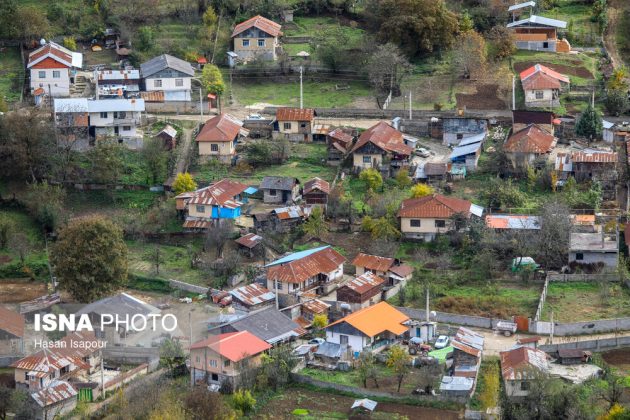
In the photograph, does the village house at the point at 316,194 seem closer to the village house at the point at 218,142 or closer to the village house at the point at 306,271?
the village house at the point at 306,271

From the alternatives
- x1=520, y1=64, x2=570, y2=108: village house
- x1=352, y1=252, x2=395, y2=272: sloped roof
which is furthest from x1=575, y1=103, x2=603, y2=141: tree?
x1=352, y1=252, x2=395, y2=272: sloped roof

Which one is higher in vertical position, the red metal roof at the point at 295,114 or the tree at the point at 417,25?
the tree at the point at 417,25

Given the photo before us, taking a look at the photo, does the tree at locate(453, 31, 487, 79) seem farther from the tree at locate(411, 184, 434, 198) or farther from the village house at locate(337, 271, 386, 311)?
the village house at locate(337, 271, 386, 311)

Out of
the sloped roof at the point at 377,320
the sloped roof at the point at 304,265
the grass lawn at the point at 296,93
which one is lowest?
the sloped roof at the point at 377,320

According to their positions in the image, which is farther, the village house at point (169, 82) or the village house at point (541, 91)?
the village house at point (169, 82)

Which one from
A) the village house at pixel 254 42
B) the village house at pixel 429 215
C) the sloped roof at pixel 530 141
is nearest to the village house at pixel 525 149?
the sloped roof at pixel 530 141

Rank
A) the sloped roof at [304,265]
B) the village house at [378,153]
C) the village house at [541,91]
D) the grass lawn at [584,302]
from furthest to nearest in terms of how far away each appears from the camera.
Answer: the village house at [541,91] → the village house at [378,153] → the sloped roof at [304,265] → the grass lawn at [584,302]

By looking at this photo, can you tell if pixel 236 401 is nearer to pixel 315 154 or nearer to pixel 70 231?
pixel 70 231
